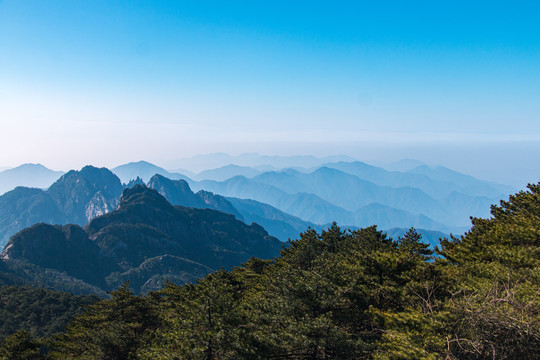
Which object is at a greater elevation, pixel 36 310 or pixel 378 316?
pixel 378 316

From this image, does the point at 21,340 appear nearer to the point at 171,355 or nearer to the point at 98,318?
the point at 98,318

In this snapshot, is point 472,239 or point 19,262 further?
point 19,262

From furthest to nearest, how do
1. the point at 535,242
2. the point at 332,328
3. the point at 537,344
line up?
the point at 535,242 < the point at 332,328 < the point at 537,344

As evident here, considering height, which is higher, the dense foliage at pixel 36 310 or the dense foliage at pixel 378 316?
the dense foliage at pixel 378 316

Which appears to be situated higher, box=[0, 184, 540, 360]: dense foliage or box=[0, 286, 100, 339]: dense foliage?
box=[0, 184, 540, 360]: dense foliage

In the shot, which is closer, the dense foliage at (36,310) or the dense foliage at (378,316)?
the dense foliage at (378,316)

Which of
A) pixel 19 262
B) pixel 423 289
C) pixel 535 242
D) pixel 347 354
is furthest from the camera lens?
pixel 19 262

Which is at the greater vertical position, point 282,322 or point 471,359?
point 471,359

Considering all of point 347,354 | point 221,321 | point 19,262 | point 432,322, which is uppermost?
point 432,322

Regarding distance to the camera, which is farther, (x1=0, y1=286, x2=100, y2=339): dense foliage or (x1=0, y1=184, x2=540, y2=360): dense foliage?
(x1=0, y1=286, x2=100, y2=339): dense foliage

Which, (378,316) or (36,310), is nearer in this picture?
(378,316)

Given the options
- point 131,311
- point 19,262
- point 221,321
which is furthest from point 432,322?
point 19,262
